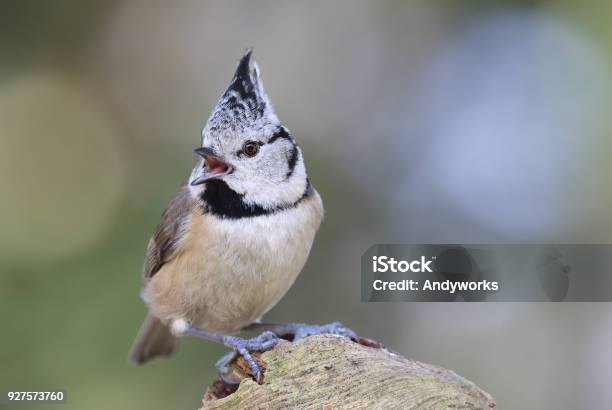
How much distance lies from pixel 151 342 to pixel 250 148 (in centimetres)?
113

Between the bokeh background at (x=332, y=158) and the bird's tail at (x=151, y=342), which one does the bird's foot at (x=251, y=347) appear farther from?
the bokeh background at (x=332, y=158)

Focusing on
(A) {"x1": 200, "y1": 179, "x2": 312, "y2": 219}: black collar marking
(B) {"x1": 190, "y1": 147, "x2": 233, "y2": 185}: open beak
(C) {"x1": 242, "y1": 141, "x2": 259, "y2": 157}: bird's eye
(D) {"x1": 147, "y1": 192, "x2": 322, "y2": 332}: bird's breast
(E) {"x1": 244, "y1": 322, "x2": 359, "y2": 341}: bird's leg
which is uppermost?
(C) {"x1": 242, "y1": 141, "x2": 259, "y2": 157}: bird's eye

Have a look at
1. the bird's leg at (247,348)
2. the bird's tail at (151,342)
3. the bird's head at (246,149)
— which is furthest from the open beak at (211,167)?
the bird's tail at (151,342)

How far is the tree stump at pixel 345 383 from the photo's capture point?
1832mm

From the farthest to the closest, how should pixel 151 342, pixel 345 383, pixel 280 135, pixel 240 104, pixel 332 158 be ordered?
pixel 332 158 → pixel 151 342 → pixel 280 135 → pixel 240 104 → pixel 345 383

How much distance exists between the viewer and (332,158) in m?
3.51

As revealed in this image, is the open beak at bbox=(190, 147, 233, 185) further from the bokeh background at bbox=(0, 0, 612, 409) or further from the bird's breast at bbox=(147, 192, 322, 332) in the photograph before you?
the bokeh background at bbox=(0, 0, 612, 409)

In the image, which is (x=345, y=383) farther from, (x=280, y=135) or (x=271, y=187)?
(x=280, y=135)

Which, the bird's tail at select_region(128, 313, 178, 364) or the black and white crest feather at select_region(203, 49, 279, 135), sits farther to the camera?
the bird's tail at select_region(128, 313, 178, 364)

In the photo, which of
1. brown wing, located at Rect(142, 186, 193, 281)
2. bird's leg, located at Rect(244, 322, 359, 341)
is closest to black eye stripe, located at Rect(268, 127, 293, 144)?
brown wing, located at Rect(142, 186, 193, 281)

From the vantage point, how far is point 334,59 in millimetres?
3537

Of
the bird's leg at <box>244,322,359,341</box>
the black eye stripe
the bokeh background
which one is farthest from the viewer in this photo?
the bokeh background

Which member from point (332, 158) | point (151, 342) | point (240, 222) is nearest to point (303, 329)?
point (240, 222)

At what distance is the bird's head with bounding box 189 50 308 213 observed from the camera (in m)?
2.30
